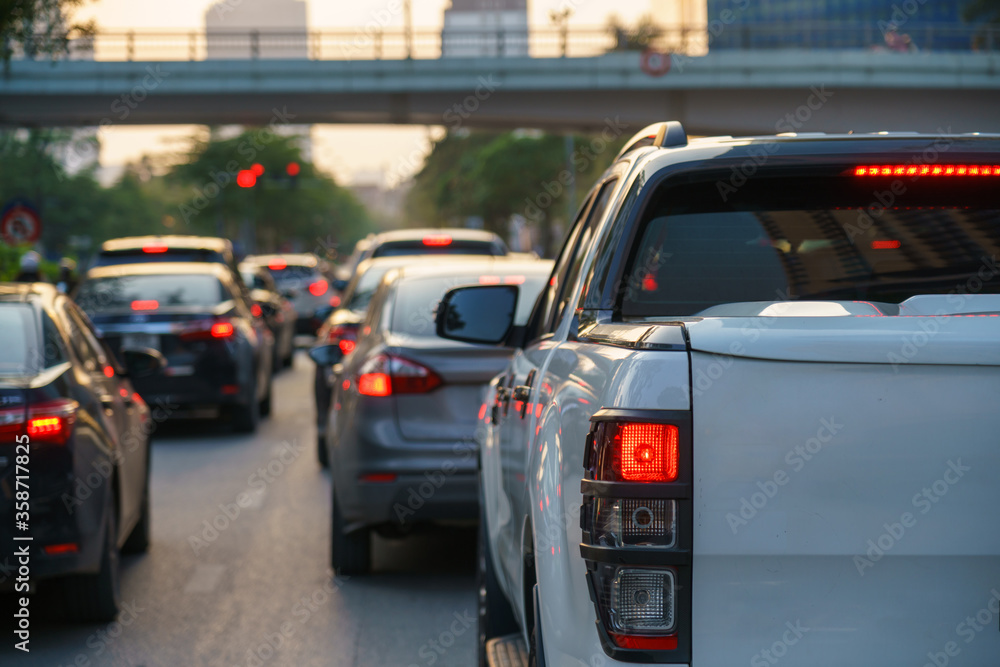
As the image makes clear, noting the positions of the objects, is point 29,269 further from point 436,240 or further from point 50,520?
point 50,520

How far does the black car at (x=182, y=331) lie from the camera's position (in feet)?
39.9

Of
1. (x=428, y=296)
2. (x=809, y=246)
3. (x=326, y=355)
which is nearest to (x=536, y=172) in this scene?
(x=326, y=355)

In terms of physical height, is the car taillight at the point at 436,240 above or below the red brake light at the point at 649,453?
below

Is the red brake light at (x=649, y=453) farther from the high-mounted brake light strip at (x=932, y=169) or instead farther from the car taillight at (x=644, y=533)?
the high-mounted brake light strip at (x=932, y=169)

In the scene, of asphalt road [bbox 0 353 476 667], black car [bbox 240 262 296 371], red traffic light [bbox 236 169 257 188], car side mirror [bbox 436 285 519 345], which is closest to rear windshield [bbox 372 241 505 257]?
black car [bbox 240 262 296 371]

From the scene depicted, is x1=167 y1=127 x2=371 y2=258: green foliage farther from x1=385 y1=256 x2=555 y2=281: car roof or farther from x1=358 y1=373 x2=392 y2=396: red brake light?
x1=358 y1=373 x2=392 y2=396: red brake light

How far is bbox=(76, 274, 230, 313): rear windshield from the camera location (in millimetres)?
12242

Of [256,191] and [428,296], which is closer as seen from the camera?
[428,296]

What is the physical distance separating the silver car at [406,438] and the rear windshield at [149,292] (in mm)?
6121

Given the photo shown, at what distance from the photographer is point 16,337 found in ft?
18.1

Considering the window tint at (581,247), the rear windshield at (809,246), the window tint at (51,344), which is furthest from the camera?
the window tint at (51,344)

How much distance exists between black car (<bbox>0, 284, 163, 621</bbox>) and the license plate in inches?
223

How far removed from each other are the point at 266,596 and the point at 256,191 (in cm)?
7815

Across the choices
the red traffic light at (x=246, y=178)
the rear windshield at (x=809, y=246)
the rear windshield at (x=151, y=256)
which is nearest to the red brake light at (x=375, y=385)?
the rear windshield at (x=809, y=246)
